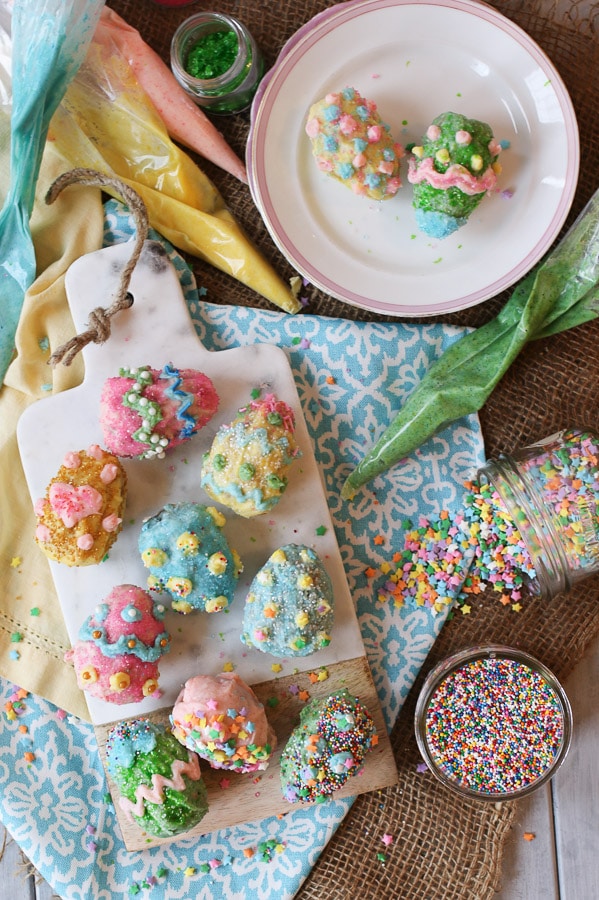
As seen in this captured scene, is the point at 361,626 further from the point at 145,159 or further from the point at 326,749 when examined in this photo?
the point at 145,159

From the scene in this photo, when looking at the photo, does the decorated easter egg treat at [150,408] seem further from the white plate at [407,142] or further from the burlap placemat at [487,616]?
the burlap placemat at [487,616]

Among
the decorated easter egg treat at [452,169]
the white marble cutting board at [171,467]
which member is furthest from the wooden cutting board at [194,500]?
the decorated easter egg treat at [452,169]

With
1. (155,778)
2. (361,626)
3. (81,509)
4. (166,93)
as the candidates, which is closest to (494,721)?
(361,626)

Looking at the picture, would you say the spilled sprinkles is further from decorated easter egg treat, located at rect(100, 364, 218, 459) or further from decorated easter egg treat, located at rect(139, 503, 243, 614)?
decorated easter egg treat, located at rect(100, 364, 218, 459)

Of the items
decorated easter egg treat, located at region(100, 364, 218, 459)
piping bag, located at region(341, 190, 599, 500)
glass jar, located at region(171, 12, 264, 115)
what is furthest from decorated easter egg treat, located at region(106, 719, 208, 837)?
glass jar, located at region(171, 12, 264, 115)

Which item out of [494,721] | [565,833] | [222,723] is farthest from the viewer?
[565,833]

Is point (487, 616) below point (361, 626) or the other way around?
the other way around
